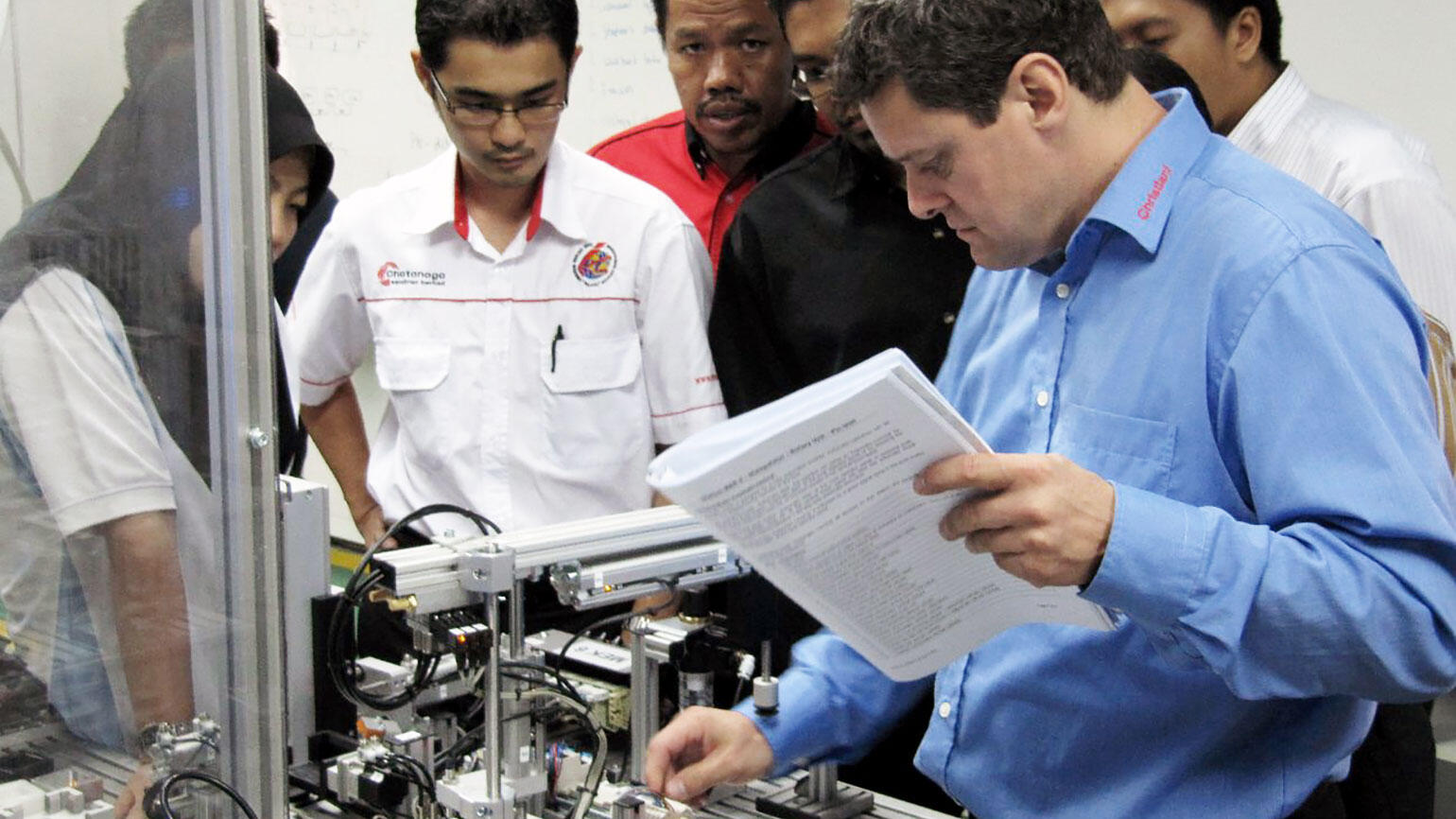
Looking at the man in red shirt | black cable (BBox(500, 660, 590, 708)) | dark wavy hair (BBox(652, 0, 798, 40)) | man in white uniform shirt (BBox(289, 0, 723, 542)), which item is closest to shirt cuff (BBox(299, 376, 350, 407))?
man in white uniform shirt (BBox(289, 0, 723, 542))

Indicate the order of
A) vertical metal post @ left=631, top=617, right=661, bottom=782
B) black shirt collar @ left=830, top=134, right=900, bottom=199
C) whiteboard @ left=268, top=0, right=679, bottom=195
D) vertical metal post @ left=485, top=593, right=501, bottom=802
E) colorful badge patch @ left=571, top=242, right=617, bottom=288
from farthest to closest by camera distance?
whiteboard @ left=268, top=0, right=679, bottom=195 < colorful badge patch @ left=571, top=242, right=617, bottom=288 < black shirt collar @ left=830, top=134, right=900, bottom=199 < vertical metal post @ left=631, top=617, right=661, bottom=782 < vertical metal post @ left=485, top=593, right=501, bottom=802

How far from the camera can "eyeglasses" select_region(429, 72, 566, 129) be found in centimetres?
200

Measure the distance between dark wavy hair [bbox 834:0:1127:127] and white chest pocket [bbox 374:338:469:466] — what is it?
3.45 ft

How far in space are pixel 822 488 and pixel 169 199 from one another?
0.52 meters

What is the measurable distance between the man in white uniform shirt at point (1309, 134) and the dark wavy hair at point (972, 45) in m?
0.77

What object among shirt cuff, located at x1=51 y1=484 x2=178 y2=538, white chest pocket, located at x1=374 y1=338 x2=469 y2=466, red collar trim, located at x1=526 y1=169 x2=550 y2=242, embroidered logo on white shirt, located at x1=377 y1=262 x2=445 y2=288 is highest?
red collar trim, located at x1=526 y1=169 x2=550 y2=242

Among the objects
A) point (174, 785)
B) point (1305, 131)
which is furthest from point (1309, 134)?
point (174, 785)

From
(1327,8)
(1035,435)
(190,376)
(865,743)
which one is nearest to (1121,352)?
(1035,435)

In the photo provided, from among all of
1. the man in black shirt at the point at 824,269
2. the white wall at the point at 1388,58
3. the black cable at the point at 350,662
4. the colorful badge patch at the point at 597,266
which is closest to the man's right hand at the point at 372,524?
Result: the colorful badge patch at the point at 597,266

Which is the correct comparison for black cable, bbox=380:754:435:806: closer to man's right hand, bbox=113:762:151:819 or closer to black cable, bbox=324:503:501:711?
black cable, bbox=324:503:501:711

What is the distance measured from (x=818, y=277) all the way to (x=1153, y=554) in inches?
41.8

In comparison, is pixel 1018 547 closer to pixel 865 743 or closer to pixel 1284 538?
pixel 1284 538

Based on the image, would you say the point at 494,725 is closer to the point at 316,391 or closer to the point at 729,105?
the point at 316,391

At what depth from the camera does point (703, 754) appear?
127 centimetres
